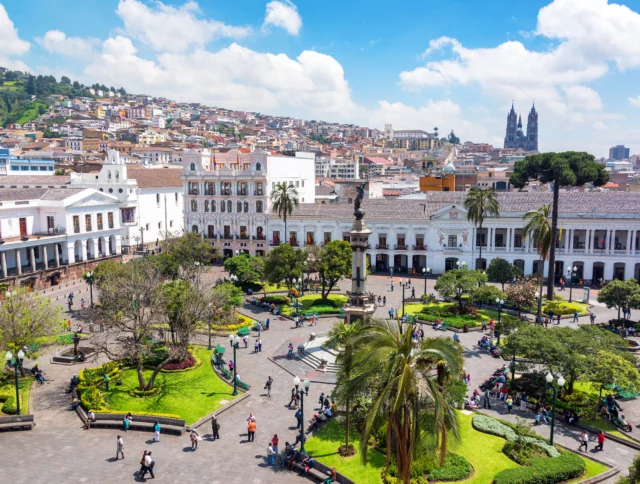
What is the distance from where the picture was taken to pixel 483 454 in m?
22.2

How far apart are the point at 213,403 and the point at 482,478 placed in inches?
526

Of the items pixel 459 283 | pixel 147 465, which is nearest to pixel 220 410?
pixel 147 465

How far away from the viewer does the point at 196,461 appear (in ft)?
71.5

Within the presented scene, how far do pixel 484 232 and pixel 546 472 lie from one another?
41682 millimetres

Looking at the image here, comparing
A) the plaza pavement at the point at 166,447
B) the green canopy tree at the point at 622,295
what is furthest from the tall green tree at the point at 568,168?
the plaza pavement at the point at 166,447

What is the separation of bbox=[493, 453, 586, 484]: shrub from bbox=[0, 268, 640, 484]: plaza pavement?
7.94 ft

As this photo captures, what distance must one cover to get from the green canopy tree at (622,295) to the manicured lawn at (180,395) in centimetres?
2726

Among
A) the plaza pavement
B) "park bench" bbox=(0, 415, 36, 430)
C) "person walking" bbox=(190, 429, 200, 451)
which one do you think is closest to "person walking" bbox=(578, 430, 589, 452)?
the plaza pavement

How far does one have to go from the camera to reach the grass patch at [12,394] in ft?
84.9

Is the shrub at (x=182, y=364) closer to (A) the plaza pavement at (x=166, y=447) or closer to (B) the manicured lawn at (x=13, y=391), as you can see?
(A) the plaza pavement at (x=166, y=447)

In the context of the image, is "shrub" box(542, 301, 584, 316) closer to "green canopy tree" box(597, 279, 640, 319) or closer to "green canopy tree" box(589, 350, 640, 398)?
"green canopy tree" box(597, 279, 640, 319)

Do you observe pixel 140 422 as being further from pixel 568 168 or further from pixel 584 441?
pixel 568 168

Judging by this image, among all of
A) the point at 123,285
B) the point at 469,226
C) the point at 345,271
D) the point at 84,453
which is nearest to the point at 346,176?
the point at 469,226

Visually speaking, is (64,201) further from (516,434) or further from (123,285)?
(516,434)
